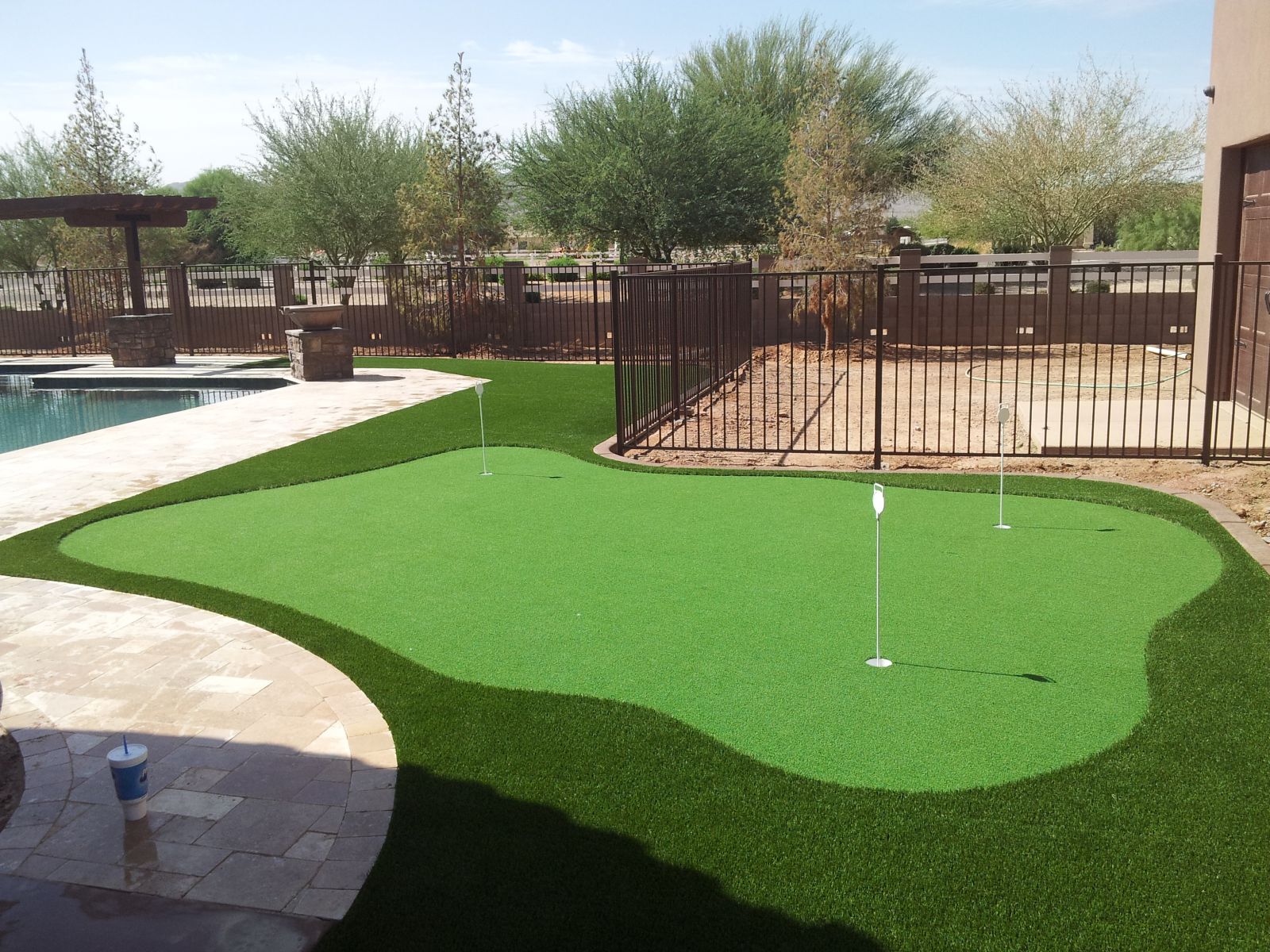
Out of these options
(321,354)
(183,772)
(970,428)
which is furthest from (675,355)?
(183,772)

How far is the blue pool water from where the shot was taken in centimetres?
1450

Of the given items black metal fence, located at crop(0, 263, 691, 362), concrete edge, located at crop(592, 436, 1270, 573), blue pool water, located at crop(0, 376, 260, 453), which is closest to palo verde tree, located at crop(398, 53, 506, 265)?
black metal fence, located at crop(0, 263, 691, 362)

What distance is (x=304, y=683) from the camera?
5.25 metres

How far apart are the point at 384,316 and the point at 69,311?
7.22 m

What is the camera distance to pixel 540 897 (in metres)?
3.44

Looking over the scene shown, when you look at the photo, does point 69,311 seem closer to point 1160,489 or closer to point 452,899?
point 1160,489

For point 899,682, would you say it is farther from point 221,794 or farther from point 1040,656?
point 221,794

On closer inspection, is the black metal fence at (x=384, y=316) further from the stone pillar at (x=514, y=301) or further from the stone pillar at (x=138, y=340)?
the stone pillar at (x=138, y=340)

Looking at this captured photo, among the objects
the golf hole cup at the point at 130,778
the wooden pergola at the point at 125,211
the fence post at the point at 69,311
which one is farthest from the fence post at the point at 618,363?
the fence post at the point at 69,311

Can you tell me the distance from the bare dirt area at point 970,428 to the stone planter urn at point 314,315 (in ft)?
23.0

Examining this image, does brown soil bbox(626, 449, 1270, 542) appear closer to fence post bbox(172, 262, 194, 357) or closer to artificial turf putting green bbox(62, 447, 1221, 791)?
artificial turf putting green bbox(62, 447, 1221, 791)

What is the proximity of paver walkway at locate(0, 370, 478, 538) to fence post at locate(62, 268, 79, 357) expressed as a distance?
928cm

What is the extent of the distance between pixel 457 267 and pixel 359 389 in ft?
19.0

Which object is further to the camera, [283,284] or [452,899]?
[283,284]
